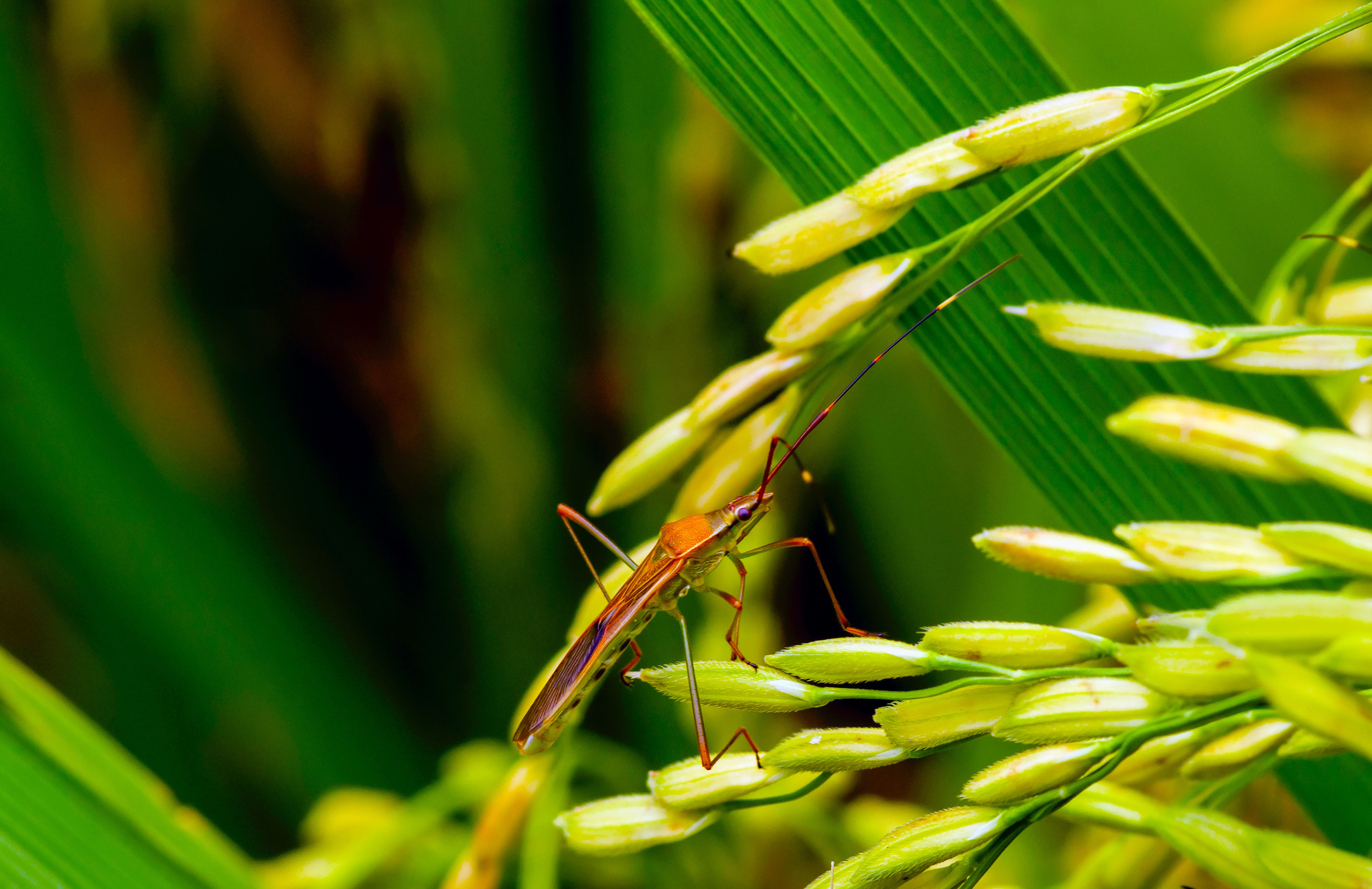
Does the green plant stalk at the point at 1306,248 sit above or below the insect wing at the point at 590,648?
below

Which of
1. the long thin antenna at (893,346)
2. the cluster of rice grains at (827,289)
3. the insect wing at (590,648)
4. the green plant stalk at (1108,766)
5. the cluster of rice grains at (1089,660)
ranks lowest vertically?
the green plant stalk at (1108,766)

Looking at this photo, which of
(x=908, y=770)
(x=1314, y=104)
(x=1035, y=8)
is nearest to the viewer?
(x=1035, y=8)

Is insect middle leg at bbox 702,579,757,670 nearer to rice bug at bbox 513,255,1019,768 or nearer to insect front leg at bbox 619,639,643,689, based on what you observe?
rice bug at bbox 513,255,1019,768

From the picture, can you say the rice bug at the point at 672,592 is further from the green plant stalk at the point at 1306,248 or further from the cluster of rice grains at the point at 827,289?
the green plant stalk at the point at 1306,248

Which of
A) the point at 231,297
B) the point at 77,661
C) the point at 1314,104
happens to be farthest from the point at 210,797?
the point at 1314,104

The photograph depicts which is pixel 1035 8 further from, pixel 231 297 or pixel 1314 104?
pixel 231 297

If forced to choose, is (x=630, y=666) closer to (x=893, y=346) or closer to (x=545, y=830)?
(x=545, y=830)

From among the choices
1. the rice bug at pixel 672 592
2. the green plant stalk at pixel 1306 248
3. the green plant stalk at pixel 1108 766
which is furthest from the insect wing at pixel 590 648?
the green plant stalk at pixel 1306 248
